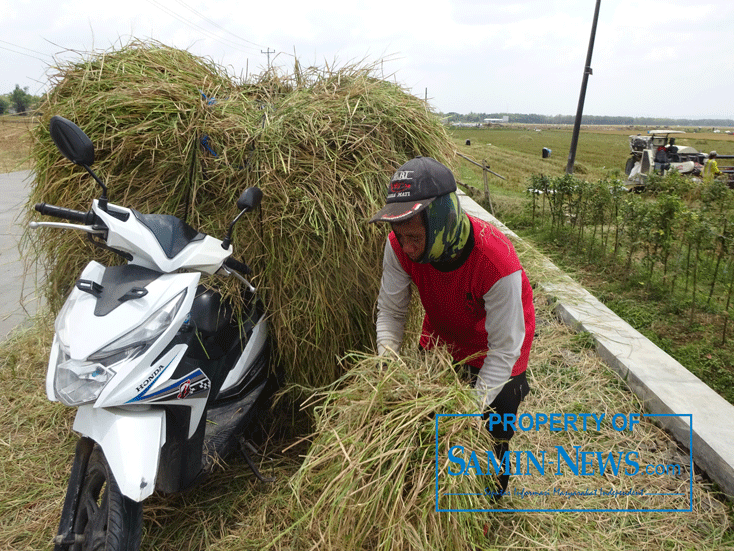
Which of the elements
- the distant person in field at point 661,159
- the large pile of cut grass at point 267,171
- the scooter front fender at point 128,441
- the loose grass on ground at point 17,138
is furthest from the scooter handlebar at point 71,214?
the distant person in field at point 661,159

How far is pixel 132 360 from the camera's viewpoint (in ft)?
5.45

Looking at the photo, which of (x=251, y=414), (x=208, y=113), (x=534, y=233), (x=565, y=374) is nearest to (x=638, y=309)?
(x=565, y=374)

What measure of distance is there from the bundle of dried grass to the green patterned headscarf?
42 cm

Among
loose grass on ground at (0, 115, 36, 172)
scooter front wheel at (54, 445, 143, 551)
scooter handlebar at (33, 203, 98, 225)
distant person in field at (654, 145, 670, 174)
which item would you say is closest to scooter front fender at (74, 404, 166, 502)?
scooter front wheel at (54, 445, 143, 551)

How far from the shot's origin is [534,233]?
7.80m

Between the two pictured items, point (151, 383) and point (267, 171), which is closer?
point (151, 383)

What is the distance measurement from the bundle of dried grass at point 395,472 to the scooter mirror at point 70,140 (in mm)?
1263

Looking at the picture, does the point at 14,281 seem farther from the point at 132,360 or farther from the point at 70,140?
the point at 132,360

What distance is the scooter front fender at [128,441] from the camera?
1.59 m

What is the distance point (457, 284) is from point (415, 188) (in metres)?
0.45

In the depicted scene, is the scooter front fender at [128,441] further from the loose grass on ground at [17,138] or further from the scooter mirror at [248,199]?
the loose grass on ground at [17,138]

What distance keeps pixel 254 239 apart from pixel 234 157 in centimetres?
37

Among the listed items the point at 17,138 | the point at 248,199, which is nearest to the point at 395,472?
the point at 248,199

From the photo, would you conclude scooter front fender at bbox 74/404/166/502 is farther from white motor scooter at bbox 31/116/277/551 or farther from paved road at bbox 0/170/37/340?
paved road at bbox 0/170/37/340
